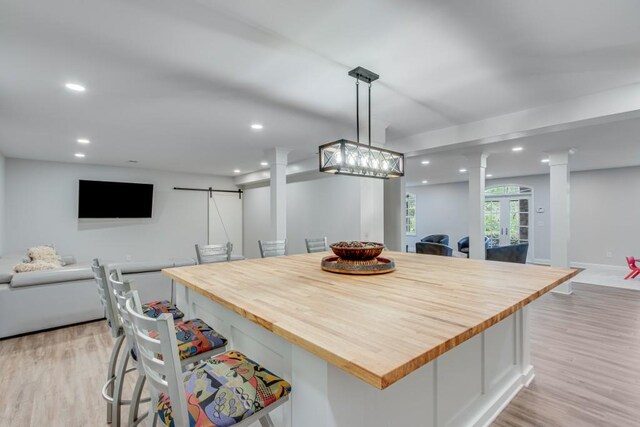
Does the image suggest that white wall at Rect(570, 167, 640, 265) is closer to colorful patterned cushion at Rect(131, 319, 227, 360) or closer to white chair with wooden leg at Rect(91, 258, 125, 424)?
colorful patterned cushion at Rect(131, 319, 227, 360)

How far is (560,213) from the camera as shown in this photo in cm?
506

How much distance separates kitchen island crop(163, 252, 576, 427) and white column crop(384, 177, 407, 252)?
11.4ft

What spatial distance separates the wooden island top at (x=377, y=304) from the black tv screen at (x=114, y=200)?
19.5ft

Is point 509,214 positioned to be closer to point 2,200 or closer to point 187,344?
point 187,344

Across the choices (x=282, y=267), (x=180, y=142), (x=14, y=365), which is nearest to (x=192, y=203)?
(x=180, y=142)

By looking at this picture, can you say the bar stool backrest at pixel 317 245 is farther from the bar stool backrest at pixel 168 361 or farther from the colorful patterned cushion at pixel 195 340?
the bar stool backrest at pixel 168 361

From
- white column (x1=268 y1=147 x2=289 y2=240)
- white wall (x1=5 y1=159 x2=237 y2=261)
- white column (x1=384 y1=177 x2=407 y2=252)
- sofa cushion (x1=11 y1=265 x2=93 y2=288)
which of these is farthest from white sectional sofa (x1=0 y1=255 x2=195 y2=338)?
white column (x1=384 y1=177 x2=407 y2=252)

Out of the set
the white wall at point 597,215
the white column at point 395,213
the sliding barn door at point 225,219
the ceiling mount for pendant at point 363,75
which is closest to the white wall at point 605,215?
the white wall at point 597,215

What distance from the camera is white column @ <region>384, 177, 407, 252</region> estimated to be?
19.6 ft

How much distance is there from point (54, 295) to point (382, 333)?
4129 millimetres

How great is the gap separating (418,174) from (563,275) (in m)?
6.56

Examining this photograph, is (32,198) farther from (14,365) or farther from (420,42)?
(420,42)

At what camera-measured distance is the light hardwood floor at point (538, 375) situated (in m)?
2.03

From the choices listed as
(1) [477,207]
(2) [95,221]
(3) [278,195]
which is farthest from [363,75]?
(2) [95,221]
